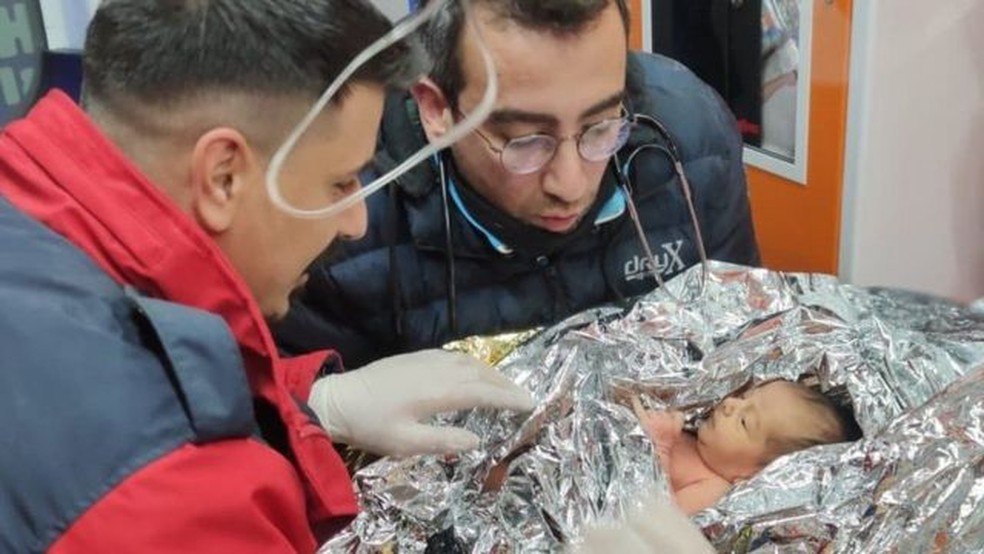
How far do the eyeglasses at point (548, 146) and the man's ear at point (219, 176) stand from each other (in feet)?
1.57

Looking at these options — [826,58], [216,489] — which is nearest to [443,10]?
[216,489]

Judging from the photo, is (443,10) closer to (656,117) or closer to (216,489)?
(656,117)

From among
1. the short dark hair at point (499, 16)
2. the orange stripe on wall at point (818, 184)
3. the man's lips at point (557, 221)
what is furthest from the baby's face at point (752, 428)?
A: the orange stripe on wall at point (818, 184)

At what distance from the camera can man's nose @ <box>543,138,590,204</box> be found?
134 cm

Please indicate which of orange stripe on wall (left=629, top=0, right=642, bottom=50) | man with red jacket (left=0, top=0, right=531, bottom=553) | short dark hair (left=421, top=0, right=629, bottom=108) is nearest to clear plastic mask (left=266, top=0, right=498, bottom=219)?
man with red jacket (left=0, top=0, right=531, bottom=553)

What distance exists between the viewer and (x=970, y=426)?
3.76 feet

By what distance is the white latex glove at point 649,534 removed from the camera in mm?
1070

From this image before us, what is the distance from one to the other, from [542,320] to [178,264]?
728 mm

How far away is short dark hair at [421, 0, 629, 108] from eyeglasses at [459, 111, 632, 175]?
0.27 ft

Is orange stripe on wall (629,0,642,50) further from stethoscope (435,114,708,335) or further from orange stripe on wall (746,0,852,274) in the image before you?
stethoscope (435,114,708,335)

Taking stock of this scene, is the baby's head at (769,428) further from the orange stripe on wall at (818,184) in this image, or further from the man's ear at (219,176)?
the orange stripe on wall at (818,184)

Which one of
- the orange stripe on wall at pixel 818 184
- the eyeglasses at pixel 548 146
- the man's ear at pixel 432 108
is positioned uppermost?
the man's ear at pixel 432 108

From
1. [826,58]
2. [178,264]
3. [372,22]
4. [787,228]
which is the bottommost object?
[787,228]

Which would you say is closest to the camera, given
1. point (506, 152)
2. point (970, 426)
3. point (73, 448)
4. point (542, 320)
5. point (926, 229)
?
point (73, 448)
